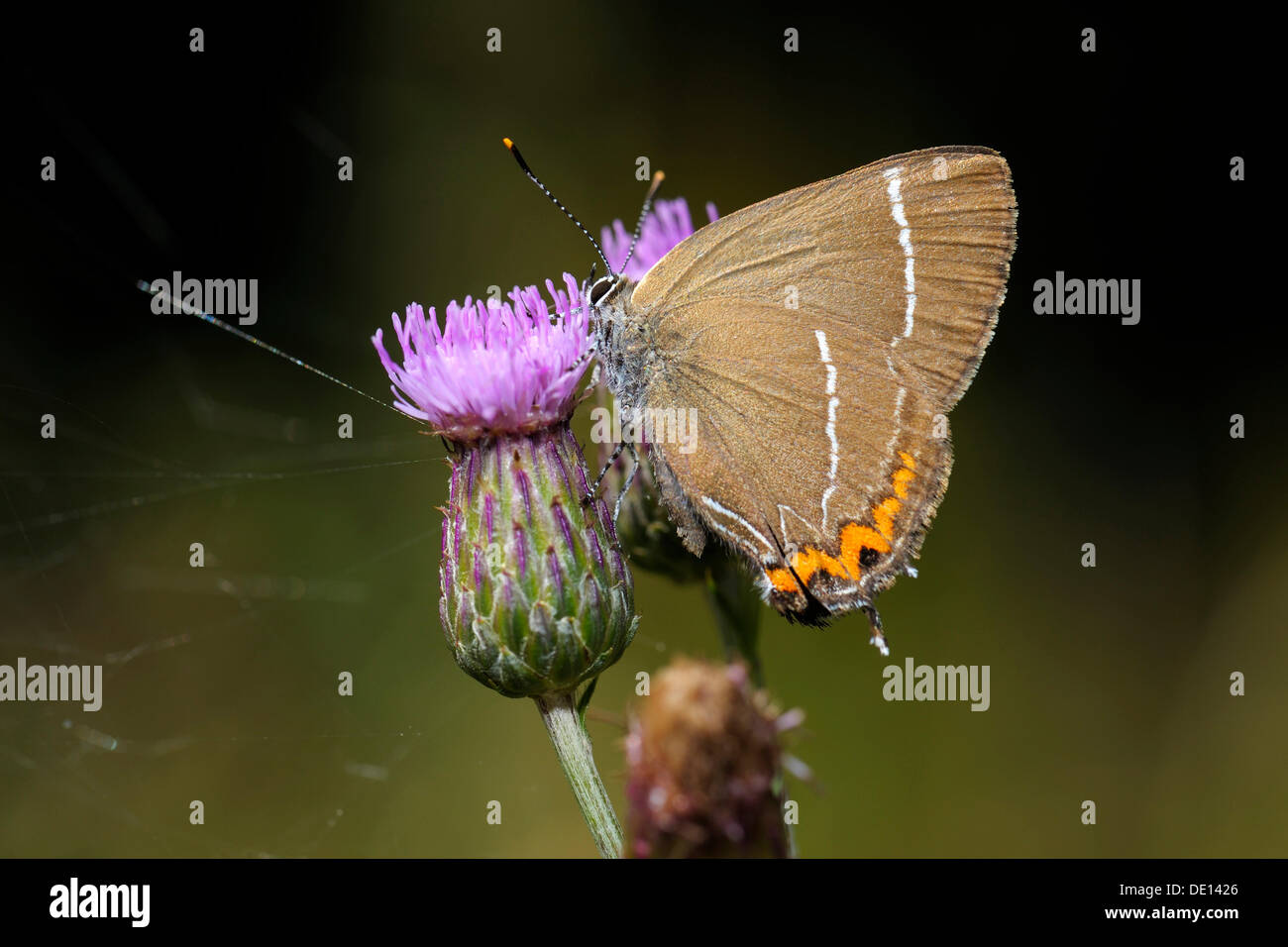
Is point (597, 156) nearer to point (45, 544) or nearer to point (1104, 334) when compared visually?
point (1104, 334)

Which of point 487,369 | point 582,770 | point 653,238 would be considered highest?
point 653,238

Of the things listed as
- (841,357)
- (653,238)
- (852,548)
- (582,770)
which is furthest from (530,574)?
(653,238)

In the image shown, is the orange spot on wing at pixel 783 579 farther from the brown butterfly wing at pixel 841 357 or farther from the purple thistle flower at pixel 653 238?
the purple thistle flower at pixel 653 238

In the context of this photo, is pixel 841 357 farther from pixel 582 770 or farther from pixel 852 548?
pixel 582 770

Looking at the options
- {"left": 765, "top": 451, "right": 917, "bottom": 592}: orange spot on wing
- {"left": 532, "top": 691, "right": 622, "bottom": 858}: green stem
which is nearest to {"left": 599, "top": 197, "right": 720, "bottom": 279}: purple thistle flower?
{"left": 765, "top": 451, "right": 917, "bottom": 592}: orange spot on wing

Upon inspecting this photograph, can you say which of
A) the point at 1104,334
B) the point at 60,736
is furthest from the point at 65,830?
the point at 1104,334
